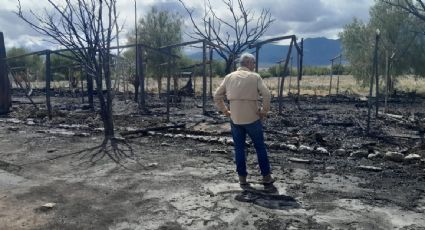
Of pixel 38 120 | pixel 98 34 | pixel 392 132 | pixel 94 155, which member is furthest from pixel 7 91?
pixel 392 132

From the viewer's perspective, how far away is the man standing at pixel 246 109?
19.0ft

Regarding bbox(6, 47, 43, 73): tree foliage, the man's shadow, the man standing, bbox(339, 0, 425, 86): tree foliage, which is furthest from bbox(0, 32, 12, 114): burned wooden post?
bbox(6, 47, 43, 73): tree foliage

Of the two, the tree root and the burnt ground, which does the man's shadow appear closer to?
the burnt ground

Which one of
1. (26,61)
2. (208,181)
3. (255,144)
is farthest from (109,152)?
(26,61)

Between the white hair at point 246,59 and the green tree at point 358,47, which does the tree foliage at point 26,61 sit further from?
the white hair at point 246,59

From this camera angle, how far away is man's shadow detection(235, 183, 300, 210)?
5094 millimetres

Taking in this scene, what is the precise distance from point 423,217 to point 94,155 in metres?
5.67

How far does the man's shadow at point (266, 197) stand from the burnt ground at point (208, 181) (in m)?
0.03

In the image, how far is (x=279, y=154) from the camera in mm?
7910

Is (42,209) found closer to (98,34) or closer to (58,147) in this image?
(58,147)

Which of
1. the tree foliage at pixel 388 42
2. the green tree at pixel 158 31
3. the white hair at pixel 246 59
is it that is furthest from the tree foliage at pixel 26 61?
the white hair at pixel 246 59

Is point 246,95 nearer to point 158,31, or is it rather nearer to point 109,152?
point 109,152

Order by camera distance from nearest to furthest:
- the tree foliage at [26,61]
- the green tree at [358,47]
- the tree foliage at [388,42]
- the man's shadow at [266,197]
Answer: the man's shadow at [266,197]
the tree foliage at [388,42]
the green tree at [358,47]
the tree foliage at [26,61]

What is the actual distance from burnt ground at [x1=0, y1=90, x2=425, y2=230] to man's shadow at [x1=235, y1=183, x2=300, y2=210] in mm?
32
